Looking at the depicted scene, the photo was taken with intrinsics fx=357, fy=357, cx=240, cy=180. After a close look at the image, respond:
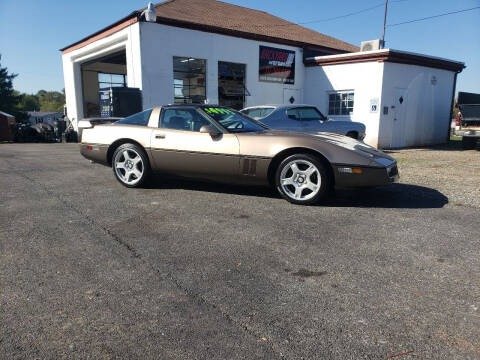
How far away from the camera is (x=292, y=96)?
1702 centimetres

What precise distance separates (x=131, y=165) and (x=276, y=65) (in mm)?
12344

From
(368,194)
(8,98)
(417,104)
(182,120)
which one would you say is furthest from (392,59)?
(8,98)

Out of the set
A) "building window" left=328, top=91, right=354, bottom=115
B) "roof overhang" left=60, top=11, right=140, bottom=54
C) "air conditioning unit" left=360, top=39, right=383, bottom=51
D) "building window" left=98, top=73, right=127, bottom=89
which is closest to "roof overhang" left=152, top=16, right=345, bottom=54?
"roof overhang" left=60, top=11, right=140, bottom=54

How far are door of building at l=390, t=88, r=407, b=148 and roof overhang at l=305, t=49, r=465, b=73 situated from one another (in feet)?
3.91

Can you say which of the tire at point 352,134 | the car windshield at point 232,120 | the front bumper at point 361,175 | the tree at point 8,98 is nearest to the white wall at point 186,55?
the tire at point 352,134

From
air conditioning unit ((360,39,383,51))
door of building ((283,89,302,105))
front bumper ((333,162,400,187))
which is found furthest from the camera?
door of building ((283,89,302,105))

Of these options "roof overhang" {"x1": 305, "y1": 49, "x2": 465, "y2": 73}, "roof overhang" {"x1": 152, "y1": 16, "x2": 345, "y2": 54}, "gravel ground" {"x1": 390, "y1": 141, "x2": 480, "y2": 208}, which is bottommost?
"gravel ground" {"x1": 390, "y1": 141, "x2": 480, "y2": 208}

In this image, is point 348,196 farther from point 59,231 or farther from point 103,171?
point 103,171

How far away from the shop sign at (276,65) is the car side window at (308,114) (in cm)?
725

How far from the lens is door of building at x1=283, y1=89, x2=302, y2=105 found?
1681cm

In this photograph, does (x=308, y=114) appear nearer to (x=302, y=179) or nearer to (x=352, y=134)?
(x=352, y=134)

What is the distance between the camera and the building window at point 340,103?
15000 millimetres

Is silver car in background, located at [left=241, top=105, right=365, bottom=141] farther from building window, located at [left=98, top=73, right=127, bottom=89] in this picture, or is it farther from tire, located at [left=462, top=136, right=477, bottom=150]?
building window, located at [left=98, top=73, right=127, bottom=89]

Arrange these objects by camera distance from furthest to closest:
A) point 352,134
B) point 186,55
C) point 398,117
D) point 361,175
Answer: point 398,117
point 186,55
point 352,134
point 361,175
